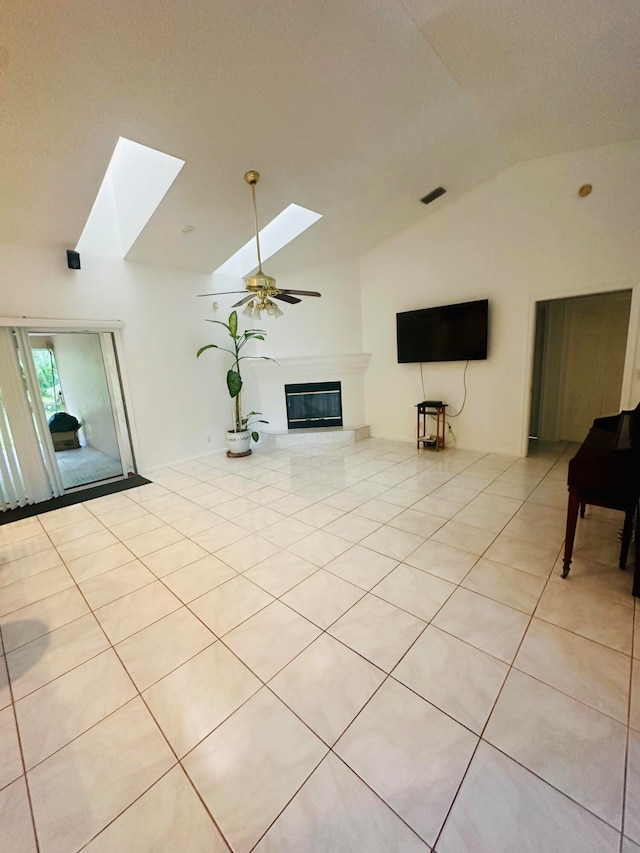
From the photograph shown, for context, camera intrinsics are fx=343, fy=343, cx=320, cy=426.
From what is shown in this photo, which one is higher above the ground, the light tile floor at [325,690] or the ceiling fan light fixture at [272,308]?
the ceiling fan light fixture at [272,308]

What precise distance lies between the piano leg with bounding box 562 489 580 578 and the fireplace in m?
4.27

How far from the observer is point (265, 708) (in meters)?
1.48

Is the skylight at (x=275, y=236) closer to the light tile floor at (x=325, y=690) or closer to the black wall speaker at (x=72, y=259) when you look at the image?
the black wall speaker at (x=72, y=259)

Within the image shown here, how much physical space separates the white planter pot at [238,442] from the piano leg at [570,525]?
14.2 feet

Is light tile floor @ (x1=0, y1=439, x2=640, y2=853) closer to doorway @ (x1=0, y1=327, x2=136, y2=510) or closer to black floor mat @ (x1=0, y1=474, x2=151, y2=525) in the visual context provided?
black floor mat @ (x1=0, y1=474, x2=151, y2=525)

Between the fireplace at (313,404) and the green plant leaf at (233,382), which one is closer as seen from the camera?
the green plant leaf at (233,382)

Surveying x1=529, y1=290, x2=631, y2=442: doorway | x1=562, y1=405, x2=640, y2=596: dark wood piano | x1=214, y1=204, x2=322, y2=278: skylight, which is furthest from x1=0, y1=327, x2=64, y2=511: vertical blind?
x1=529, y1=290, x2=631, y2=442: doorway

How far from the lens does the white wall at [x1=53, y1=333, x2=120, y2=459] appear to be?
514 cm

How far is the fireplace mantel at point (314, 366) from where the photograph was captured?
5.84 metres

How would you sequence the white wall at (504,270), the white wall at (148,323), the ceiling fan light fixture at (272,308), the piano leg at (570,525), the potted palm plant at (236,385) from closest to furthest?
1. the piano leg at (570,525)
2. the ceiling fan light fixture at (272,308)
3. the white wall at (504,270)
4. the white wall at (148,323)
5. the potted palm plant at (236,385)

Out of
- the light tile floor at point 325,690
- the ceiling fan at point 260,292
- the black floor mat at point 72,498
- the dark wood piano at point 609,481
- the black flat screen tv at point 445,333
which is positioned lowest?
the light tile floor at point 325,690

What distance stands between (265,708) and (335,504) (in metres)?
2.06

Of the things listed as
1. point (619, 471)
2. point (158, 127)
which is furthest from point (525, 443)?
point (158, 127)

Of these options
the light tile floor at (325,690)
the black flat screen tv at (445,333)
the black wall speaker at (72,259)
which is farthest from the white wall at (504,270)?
the black wall speaker at (72,259)
